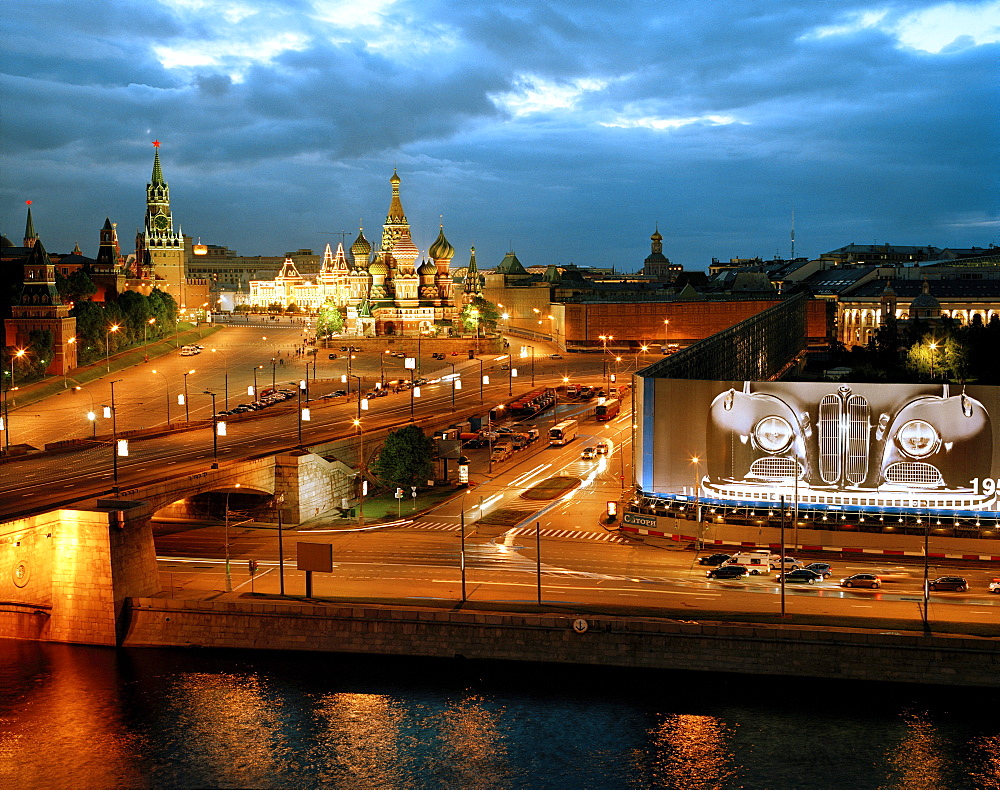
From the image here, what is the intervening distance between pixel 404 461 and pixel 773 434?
2301 cm

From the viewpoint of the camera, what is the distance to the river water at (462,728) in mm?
35500

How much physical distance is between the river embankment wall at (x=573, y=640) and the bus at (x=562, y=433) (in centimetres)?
3797

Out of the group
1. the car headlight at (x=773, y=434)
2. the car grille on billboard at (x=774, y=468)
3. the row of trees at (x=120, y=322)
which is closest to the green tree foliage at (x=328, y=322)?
the row of trees at (x=120, y=322)

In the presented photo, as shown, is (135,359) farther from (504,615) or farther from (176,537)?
(504,615)

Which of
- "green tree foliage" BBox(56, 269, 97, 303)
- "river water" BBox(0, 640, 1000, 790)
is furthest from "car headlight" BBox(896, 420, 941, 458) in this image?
"green tree foliage" BBox(56, 269, 97, 303)

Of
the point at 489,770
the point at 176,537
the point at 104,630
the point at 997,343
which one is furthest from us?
the point at 997,343

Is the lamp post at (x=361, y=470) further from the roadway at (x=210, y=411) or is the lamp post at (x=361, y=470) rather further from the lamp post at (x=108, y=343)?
the lamp post at (x=108, y=343)

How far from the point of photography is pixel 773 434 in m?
57.0

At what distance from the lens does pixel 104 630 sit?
153ft

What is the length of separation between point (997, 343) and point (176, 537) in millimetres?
81358

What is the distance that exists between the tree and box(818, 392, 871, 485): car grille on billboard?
80.9 feet

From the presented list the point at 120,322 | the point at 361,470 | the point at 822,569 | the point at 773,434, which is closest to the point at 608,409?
the point at 361,470

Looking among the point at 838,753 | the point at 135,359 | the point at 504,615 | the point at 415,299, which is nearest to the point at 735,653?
the point at 838,753

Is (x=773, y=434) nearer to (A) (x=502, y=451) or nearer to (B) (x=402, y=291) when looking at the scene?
(A) (x=502, y=451)
